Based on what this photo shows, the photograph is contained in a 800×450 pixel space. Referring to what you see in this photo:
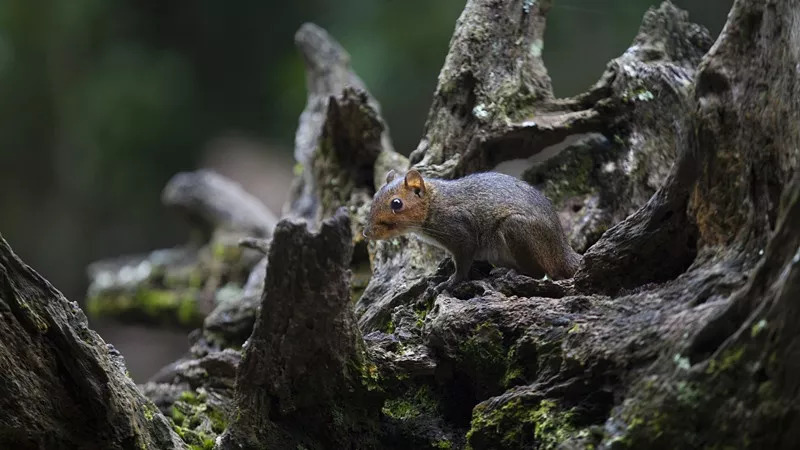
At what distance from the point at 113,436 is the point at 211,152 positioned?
938 centimetres

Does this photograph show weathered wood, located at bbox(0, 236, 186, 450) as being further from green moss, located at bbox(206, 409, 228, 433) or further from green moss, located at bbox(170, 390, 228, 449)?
green moss, located at bbox(206, 409, 228, 433)

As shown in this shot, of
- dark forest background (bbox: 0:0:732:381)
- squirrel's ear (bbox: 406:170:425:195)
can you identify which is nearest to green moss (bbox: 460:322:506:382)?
squirrel's ear (bbox: 406:170:425:195)

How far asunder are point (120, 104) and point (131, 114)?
0.26 meters

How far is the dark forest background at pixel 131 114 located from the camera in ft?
36.7

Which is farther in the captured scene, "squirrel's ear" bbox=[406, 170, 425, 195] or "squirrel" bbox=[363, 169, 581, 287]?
"squirrel's ear" bbox=[406, 170, 425, 195]

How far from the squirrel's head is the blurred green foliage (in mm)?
6148

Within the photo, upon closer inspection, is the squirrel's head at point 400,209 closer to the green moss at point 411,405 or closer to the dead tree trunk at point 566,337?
the dead tree trunk at point 566,337

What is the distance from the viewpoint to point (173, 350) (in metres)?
10.2

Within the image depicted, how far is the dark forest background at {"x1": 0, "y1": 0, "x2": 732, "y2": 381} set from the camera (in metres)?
11.2

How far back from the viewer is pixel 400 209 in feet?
14.7

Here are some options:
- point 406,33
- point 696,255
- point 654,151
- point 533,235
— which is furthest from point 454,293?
point 406,33

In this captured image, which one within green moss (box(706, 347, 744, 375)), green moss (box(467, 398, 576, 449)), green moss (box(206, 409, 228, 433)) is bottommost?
green moss (box(706, 347, 744, 375))

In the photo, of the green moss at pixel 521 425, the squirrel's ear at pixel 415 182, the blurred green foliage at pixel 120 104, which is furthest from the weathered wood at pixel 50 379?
the blurred green foliage at pixel 120 104

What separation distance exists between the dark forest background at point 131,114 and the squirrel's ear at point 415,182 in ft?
19.6
